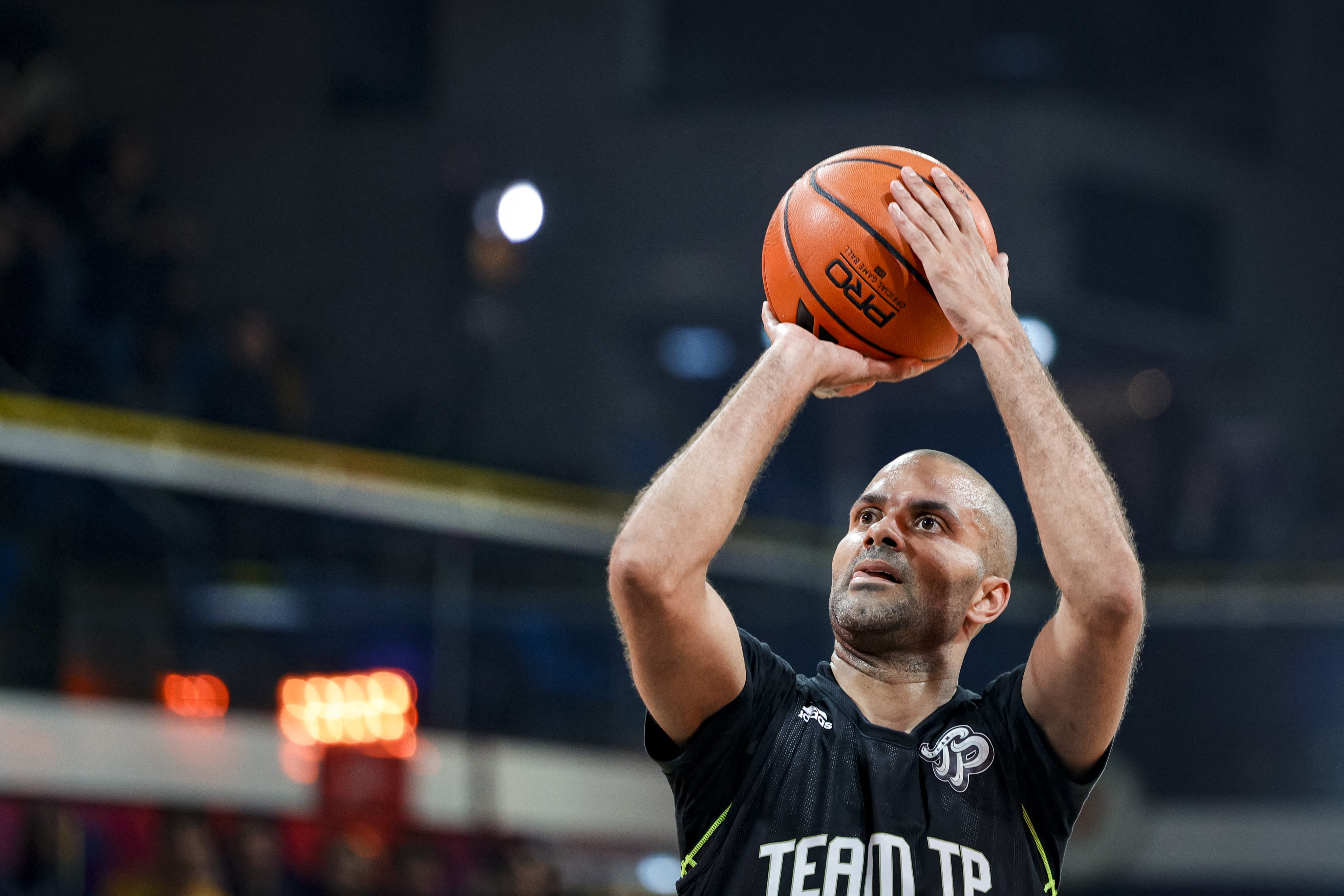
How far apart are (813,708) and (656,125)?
10957 millimetres

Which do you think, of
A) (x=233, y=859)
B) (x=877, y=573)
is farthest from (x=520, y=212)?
(x=877, y=573)

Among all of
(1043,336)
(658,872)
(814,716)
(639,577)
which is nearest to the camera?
(639,577)

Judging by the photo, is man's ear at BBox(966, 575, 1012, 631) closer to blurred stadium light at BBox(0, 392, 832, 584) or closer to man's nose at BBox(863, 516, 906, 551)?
man's nose at BBox(863, 516, 906, 551)

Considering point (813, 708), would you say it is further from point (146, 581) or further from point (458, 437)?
point (458, 437)

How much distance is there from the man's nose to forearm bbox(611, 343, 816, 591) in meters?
0.28

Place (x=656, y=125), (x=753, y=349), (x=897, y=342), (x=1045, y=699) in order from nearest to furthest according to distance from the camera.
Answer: (x=1045, y=699) < (x=897, y=342) < (x=753, y=349) < (x=656, y=125)

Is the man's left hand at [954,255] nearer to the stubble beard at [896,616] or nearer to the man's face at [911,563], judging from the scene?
the man's face at [911,563]

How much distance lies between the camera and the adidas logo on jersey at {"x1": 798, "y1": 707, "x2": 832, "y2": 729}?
222cm

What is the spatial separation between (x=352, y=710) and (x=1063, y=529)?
5.05 meters

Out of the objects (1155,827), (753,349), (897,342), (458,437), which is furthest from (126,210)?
(1155,827)

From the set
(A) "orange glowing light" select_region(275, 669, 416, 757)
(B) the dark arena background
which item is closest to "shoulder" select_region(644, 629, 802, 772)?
(B) the dark arena background

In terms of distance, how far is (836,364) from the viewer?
90.4 inches

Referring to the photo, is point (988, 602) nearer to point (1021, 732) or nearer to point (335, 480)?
point (1021, 732)

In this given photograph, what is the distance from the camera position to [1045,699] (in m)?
2.15
